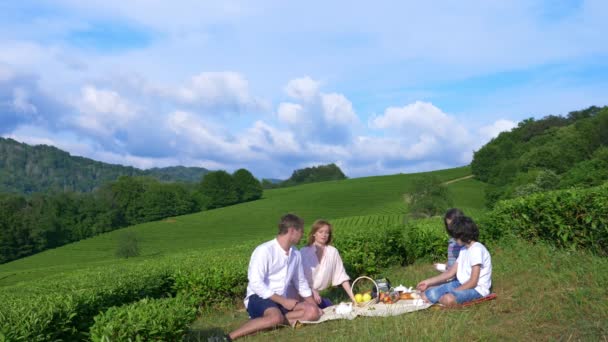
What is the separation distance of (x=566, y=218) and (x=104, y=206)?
76.2m

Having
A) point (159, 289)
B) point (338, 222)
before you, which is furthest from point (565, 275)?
point (338, 222)

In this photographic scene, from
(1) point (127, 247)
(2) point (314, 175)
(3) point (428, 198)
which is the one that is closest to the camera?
(1) point (127, 247)

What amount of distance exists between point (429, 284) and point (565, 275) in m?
1.76

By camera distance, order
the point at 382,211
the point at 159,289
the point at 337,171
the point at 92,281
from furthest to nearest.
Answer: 1. the point at 337,171
2. the point at 382,211
3. the point at 159,289
4. the point at 92,281

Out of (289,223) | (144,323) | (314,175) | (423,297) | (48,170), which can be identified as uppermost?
(48,170)

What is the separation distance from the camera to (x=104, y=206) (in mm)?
Answer: 76625

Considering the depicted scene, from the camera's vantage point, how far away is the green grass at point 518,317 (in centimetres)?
513

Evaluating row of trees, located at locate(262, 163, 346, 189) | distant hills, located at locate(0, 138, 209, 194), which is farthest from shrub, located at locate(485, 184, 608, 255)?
distant hills, located at locate(0, 138, 209, 194)

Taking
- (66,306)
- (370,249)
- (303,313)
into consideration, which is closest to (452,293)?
(303,313)

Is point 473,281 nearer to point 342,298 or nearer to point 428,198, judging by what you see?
point 342,298

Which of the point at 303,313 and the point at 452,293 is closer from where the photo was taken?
the point at 303,313

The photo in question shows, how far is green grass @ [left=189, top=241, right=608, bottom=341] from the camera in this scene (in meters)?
5.13

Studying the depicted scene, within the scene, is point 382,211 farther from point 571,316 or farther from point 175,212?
point 571,316

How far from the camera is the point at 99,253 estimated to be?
5538 cm
